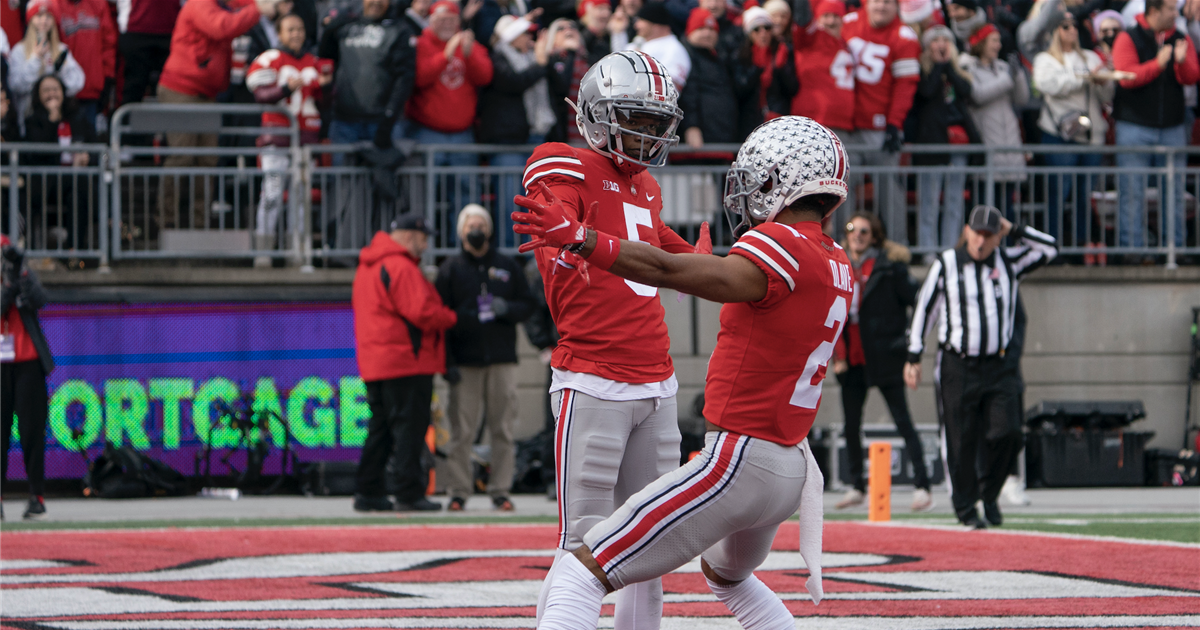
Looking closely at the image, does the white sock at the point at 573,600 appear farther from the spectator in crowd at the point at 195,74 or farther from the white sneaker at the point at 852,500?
the spectator in crowd at the point at 195,74

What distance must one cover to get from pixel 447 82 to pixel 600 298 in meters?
9.64

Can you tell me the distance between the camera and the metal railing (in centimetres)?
1416

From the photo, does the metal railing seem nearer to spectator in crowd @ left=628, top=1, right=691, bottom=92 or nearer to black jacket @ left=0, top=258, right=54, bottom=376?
spectator in crowd @ left=628, top=1, right=691, bottom=92

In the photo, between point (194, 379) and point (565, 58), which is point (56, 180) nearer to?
point (194, 379)

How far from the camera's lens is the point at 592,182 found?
16.6 feet

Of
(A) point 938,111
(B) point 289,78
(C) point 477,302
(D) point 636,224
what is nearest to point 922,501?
(C) point 477,302

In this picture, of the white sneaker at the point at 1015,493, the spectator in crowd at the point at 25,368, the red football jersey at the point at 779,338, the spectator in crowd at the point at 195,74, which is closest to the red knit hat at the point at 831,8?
the white sneaker at the point at 1015,493

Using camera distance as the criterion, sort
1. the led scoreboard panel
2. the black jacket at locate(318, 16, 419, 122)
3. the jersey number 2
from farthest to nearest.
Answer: the black jacket at locate(318, 16, 419, 122), the led scoreboard panel, the jersey number 2

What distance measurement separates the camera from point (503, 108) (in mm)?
14672

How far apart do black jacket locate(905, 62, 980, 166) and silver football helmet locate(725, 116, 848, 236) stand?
36.5 feet

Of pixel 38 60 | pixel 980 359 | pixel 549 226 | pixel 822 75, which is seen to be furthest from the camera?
pixel 822 75

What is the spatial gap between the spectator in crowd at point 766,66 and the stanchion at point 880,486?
4.74 metres

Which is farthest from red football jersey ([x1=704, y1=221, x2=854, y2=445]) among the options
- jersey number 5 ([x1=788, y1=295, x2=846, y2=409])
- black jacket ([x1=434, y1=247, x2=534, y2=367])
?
black jacket ([x1=434, y1=247, x2=534, y2=367])

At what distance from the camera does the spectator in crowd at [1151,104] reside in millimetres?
15617
